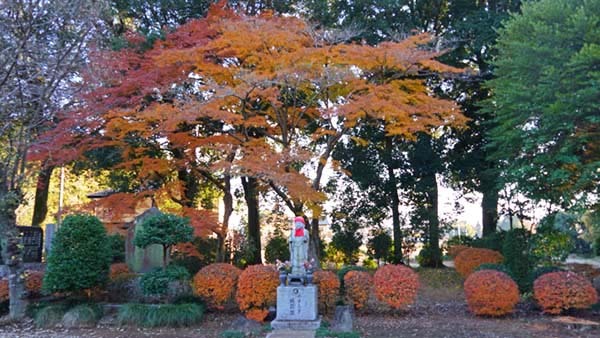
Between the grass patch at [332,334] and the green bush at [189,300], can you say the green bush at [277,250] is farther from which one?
the grass patch at [332,334]

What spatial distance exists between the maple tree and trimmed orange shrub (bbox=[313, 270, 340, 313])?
82.9 inches

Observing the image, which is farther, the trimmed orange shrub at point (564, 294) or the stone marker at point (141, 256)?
the stone marker at point (141, 256)

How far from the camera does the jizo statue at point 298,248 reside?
10000 mm

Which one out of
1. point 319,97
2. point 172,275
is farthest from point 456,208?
point 172,275

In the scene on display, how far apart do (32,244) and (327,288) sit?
9.72 m

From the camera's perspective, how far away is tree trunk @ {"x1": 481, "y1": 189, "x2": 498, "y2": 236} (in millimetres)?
17859

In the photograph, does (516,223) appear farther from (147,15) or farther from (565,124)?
(147,15)

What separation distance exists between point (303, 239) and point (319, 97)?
436 centimetres

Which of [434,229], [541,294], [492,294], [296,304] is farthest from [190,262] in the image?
[541,294]

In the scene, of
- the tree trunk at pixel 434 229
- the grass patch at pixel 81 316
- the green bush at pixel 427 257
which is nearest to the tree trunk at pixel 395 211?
the green bush at pixel 427 257

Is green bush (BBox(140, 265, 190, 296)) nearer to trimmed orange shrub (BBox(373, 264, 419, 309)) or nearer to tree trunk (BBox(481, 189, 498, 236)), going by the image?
trimmed orange shrub (BBox(373, 264, 419, 309))

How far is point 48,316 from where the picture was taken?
10289 mm

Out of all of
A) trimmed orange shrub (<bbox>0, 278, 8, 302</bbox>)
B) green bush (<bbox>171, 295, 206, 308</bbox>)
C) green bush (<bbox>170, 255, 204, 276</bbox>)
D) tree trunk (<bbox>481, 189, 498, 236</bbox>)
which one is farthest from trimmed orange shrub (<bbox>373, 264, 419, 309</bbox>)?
trimmed orange shrub (<bbox>0, 278, 8, 302</bbox>)

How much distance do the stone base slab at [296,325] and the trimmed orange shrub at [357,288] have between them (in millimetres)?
1506
